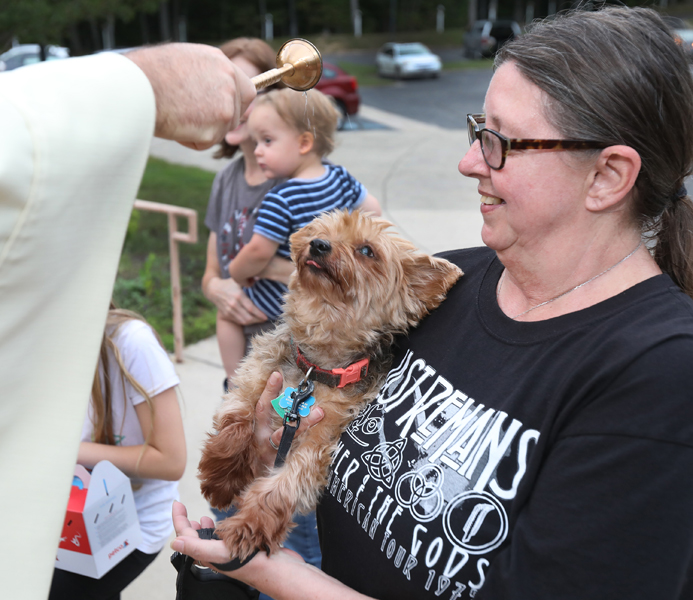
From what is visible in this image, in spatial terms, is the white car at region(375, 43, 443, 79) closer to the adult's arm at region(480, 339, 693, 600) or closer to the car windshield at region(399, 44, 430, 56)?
the car windshield at region(399, 44, 430, 56)

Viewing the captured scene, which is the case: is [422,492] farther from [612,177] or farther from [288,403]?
[612,177]

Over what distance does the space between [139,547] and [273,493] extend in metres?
1.08

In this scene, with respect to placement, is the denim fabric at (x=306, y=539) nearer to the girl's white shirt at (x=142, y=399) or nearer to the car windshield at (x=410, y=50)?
the girl's white shirt at (x=142, y=399)

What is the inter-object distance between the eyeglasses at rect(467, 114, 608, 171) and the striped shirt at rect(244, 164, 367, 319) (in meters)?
1.63

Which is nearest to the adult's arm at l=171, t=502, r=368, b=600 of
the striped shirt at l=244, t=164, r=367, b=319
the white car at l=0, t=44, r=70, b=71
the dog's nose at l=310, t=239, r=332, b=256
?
the dog's nose at l=310, t=239, r=332, b=256

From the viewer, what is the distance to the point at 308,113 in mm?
3574

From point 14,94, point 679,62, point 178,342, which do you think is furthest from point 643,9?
point 178,342

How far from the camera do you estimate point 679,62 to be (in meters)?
1.52

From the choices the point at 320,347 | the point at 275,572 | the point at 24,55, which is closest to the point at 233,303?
the point at 320,347

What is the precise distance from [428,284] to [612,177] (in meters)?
0.68

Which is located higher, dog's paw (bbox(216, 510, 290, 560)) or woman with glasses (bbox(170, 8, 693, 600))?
woman with glasses (bbox(170, 8, 693, 600))

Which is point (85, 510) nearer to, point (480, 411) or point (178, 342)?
point (480, 411)

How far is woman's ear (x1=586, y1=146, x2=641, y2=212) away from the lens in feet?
4.91

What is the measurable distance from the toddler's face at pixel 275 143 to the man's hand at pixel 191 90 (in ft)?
7.74
